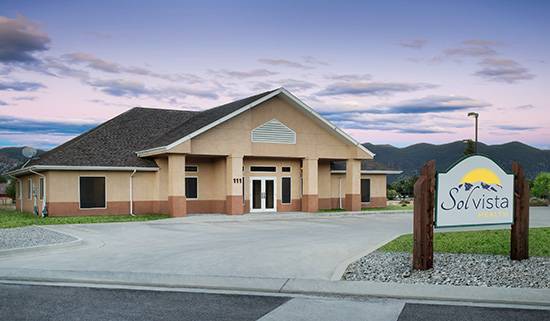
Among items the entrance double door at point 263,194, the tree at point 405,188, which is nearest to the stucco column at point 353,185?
the entrance double door at point 263,194

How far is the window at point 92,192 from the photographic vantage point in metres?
30.1

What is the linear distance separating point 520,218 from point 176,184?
20.2m

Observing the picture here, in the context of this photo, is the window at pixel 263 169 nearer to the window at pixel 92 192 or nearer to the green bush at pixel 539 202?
the window at pixel 92 192

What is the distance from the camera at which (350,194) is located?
3600 centimetres

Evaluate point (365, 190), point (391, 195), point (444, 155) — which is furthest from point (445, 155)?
point (365, 190)

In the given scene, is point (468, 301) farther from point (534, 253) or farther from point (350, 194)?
point (350, 194)

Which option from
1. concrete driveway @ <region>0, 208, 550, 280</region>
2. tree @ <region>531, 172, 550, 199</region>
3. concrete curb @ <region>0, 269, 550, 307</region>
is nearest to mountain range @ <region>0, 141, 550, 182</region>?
tree @ <region>531, 172, 550, 199</region>

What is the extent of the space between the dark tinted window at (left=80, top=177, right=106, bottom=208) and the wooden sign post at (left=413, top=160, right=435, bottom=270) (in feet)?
74.1

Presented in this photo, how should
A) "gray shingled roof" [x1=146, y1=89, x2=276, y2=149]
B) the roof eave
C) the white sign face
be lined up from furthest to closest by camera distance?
"gray shingled roof" [x1=146, y1=89, x2=276, y2=149] → the roof eave → the white sign face

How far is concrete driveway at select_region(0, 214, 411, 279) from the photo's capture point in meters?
12.4

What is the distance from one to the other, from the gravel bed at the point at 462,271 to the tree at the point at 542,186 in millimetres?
43295

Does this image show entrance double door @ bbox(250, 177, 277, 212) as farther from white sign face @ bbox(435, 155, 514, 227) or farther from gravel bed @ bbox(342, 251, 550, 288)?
white sign face @ bbox(435, 155, 514, 227)

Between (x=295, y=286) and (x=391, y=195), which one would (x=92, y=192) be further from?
(x=391, y=195)

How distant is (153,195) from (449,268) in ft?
75.8
